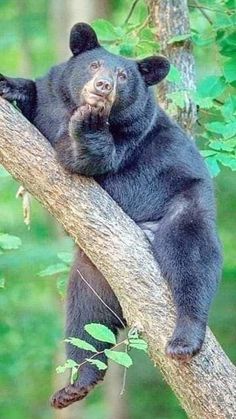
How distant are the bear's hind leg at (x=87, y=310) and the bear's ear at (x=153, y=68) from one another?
3.17 ft

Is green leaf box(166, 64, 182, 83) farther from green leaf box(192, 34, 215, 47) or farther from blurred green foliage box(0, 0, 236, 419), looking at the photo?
blurred green foliage box(0, 0, 236, 419)

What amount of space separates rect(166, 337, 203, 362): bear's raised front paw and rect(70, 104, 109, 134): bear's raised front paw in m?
1.01

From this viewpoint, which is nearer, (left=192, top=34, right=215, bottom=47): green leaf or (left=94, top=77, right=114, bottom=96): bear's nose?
(left=94, top=77, right=114, bottom=96): bear's nose

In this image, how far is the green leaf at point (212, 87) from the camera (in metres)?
6.01

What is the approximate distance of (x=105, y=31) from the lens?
6168 millimetres

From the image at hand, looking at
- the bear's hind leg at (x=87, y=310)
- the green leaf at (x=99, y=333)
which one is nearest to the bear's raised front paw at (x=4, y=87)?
the bear's hind leg at (x=87, y=310)

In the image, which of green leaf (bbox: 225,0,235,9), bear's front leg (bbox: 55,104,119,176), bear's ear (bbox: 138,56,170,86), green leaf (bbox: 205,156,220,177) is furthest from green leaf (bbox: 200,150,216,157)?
green leaf (bbox: 225,0,235,9)

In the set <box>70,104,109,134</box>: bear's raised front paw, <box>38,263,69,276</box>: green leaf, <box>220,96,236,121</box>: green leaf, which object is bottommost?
<box>38,263,69,276</box>: green leaf

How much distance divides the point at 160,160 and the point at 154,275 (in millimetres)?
788

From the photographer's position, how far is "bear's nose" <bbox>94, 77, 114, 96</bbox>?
5.03m

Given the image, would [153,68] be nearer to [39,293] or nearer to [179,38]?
[179,38]

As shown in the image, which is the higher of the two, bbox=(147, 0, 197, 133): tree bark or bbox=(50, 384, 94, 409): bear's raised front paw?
bbox=(147, 0, 197, 133): tree bark

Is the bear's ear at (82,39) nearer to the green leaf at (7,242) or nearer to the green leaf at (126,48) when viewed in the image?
the green leaf at (126,48)

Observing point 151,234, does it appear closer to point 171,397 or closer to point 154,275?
point 154,275
